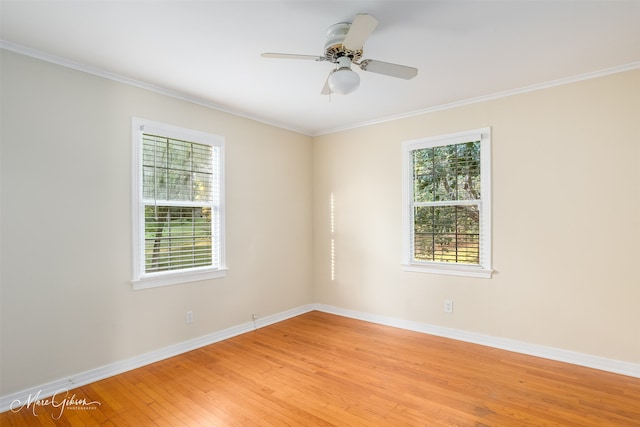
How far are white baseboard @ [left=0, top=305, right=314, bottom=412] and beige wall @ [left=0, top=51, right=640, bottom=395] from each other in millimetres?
57

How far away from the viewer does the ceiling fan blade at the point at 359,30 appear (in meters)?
1.79

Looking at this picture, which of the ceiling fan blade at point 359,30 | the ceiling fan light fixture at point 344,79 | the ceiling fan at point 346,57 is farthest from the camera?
the ceiling fan light fixture at point 344,79

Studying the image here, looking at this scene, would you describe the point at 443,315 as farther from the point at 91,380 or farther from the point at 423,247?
the point at 91,380

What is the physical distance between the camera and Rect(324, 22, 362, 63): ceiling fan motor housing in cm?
219

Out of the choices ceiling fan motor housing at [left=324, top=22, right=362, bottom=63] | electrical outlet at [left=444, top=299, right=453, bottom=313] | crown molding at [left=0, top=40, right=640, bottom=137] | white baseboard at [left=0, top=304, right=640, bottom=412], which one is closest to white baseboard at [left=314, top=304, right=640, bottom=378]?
white baseboard at [left=0, top=304, right=640, bottom=412]

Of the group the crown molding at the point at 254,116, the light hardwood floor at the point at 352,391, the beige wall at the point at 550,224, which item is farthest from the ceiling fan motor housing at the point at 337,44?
the light hardwood floor at the point at 352,391

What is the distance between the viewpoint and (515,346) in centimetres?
339

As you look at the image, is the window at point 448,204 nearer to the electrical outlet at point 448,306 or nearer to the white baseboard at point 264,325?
the electrical outlet at point 448,306

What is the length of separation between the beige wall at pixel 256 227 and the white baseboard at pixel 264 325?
64 millimetres

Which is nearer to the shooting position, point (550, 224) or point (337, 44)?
point (337, 44)

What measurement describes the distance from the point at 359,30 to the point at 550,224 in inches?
104

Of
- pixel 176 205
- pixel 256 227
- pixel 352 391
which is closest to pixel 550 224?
pixel 352 391

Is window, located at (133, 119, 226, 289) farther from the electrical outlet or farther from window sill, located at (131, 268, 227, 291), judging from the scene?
the electrical outlet

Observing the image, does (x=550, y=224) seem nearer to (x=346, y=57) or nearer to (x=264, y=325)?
(x=346, y=57)
